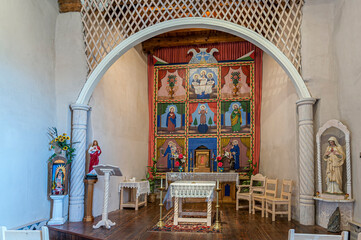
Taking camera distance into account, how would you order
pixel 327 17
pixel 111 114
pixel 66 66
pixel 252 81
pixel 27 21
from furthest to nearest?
pixel 252 81 < pixel 111 114 < pixel 66 66 < pixel 327 17 < pixel 27 21

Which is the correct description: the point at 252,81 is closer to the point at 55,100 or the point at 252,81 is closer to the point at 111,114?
the point at 111,114

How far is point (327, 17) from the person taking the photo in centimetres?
638

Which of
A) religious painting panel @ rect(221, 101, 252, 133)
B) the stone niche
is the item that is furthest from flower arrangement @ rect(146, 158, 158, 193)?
the stone niche

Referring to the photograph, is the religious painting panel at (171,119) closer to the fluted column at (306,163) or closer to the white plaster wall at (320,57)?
the fluted column at (306,163)

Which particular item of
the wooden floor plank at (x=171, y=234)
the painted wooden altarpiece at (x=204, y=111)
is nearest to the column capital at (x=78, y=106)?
the wooden floor plank at (x=171, y=234)

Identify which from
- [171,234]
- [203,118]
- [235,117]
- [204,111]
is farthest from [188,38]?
[171,234]

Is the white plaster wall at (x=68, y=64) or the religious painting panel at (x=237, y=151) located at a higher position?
the white plaster wall at (x=68, y=64)

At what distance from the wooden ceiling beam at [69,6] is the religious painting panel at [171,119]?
4.86 metres

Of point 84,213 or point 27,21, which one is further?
point 84,213

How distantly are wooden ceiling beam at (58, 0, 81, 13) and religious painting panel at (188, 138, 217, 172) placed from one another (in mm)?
5530

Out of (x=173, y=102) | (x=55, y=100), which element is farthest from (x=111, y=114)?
(x=173, y=102)

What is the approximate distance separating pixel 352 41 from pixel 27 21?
5.84 metres

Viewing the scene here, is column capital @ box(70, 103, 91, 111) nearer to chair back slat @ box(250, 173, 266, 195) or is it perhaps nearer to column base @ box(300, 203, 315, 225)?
chair back slat @ box(250, 173, 266, 195)

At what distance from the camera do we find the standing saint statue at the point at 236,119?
34.3 feet
